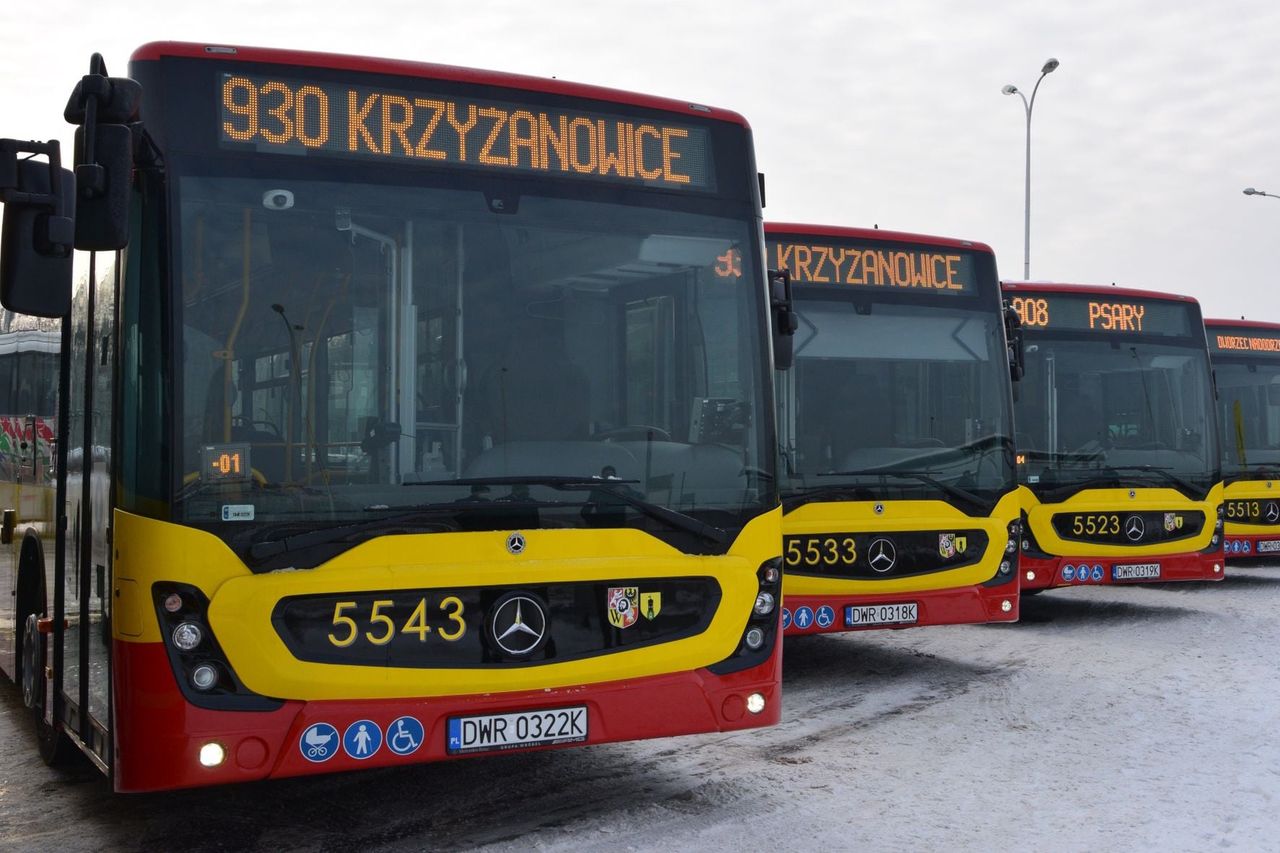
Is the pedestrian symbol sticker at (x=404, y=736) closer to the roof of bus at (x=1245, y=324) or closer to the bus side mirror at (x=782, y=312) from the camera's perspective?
the bus side mirror at (x=782, y=312)

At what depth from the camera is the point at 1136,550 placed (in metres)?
12.6

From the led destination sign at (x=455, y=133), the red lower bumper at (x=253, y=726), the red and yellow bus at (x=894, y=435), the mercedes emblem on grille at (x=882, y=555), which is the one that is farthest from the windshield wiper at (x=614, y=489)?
the mercedes emblem on grille at (x=882, y=555)

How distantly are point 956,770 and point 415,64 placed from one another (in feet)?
13.0

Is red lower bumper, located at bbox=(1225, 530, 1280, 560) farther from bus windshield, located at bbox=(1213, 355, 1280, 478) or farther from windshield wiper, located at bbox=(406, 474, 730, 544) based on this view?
windshield wiper, located at bbox=(406, 474, 730, 544)

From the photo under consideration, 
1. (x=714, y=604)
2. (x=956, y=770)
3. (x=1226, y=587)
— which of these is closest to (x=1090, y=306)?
(x=1226, y=587)

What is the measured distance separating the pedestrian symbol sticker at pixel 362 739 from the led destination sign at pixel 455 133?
2.04 metres

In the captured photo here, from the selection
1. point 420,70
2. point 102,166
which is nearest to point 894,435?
point 420,70

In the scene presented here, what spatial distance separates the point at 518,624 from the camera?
5434 mm

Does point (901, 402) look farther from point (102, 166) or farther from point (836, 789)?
point (102, 166)

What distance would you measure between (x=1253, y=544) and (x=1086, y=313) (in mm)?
5189

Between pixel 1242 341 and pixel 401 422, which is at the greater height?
pixel 1242 341

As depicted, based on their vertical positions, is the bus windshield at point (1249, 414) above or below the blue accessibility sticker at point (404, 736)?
above

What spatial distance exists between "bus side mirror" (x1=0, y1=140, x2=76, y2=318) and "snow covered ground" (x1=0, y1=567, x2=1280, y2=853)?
2207mm

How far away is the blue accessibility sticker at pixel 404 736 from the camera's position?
17.1ft
